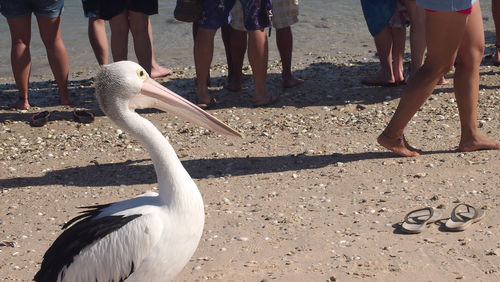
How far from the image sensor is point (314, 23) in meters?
12.7

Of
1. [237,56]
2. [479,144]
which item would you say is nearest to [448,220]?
[479,144]

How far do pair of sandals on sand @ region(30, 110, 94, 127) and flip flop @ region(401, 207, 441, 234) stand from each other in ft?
12.3

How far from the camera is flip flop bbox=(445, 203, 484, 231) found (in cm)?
410

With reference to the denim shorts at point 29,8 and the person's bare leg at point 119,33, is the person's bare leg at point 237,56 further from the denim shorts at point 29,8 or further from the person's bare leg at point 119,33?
the denim shorts at point 29,8

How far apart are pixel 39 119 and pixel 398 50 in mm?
3809

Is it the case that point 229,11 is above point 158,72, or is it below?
above

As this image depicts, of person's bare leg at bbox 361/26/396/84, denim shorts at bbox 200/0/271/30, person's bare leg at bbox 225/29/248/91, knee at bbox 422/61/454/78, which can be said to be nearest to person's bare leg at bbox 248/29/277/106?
denim shorts at bbox 200/0/271/30

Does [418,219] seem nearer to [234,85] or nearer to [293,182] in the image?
[293,182]

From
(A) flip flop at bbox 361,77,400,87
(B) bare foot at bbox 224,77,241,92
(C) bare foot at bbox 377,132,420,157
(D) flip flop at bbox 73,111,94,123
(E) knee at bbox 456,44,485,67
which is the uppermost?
(E) knee at bbox 456,44,485,67

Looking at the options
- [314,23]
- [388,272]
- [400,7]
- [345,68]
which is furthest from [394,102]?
[314,23]

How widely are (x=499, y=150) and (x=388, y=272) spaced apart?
7.05 ft

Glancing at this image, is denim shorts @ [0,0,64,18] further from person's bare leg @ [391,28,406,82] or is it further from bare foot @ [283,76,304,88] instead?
person's bare leg @ [391,28,406,82]

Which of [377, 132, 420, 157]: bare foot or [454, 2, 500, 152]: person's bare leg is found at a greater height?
[454, 2, 500, 152]: person's bare leg

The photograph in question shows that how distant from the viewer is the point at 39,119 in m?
6.93
